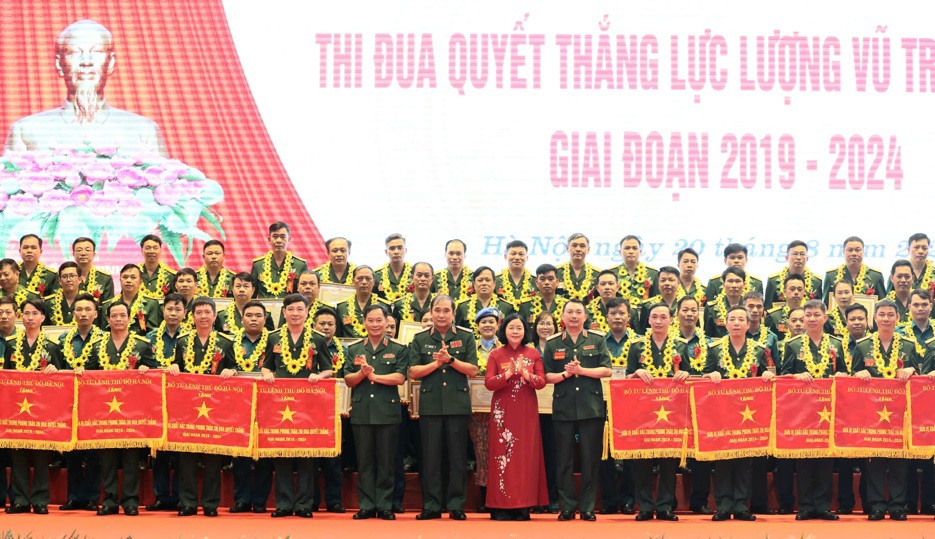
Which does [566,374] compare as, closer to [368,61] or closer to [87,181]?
[368,61]

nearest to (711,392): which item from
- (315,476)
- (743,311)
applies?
(743,311)

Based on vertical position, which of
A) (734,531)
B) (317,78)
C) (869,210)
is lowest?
(734,531)

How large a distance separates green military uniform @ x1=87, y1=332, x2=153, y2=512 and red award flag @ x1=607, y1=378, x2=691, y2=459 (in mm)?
2674

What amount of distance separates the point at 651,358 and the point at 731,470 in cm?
→ 76

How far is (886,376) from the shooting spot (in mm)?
7211

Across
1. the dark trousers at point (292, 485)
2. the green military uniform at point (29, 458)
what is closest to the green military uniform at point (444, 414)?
the dark trousers at point (292, 485)

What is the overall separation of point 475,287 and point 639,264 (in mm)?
1174

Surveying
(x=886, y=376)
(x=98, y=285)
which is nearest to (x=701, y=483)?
(x=886, y=376)

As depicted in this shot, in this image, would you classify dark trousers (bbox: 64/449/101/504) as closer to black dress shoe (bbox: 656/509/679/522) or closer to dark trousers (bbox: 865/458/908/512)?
black dress shoe (bbox: 656/509/679/522)

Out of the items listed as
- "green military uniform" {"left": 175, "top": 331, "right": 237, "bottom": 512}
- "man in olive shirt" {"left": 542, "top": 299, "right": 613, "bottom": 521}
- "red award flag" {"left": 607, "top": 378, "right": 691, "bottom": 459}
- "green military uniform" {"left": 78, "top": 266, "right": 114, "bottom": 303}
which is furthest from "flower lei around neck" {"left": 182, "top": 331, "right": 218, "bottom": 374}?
"red award flag" {"left": 607, "top": 378, "right": 691, "bottom": 459}

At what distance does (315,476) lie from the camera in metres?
7.48

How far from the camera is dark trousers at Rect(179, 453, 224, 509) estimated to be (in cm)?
717

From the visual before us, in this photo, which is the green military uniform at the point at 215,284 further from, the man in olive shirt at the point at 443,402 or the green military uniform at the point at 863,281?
the green military uniform at the point at 863,281

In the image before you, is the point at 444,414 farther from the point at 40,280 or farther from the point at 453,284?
the point at 40,280
